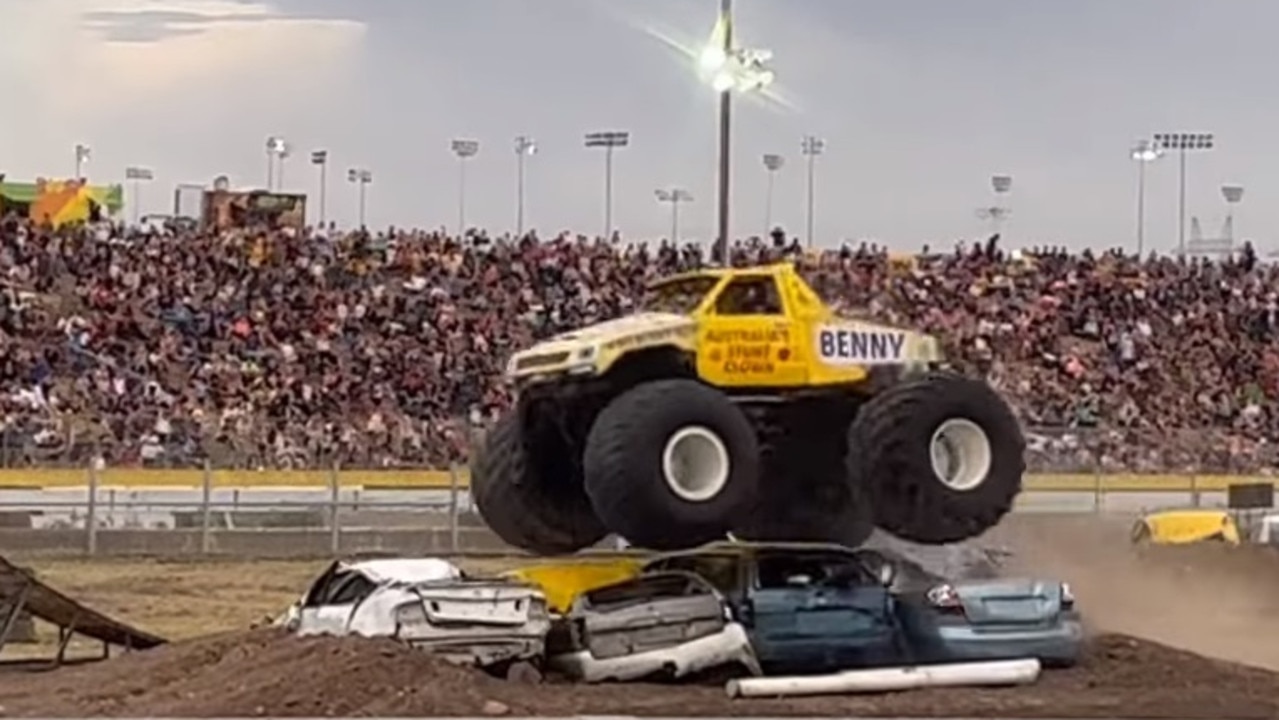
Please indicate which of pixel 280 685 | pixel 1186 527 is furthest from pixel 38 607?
pixel 1186 527

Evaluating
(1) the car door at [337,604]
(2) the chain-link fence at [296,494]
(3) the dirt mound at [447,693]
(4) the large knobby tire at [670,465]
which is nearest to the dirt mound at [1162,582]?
(2) the chain-link fence at [296,494]

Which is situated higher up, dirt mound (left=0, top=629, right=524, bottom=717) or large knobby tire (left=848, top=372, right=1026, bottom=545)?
large knobby tire (left=848, top=372, right=1026, bottom=545)

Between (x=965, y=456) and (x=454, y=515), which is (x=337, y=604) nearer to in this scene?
(x=965, y=456)

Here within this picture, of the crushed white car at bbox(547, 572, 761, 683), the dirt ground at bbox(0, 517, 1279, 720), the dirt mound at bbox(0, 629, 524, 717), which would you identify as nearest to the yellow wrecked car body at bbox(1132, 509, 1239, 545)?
the dirt ground at bbox(0, 517, 1279, 720)

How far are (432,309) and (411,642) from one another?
98.3 ft

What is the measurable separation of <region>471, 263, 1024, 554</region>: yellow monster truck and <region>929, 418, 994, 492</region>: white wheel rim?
1 centimetres

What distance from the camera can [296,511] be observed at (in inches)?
1251

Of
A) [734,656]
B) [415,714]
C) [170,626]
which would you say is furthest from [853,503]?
[170,626]

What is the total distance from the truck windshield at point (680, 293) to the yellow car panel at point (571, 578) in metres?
2.08

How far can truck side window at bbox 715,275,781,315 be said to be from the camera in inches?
666

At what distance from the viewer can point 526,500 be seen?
17562 millimetres

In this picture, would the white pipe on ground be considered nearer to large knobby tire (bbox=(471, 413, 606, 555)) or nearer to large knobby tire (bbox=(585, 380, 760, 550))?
large knobby tire (bbox=(585, 380, 760, 550))

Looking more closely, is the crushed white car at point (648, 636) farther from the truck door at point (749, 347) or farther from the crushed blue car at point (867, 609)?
the truck door at point (749, 347)

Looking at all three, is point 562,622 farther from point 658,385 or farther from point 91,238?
point 91,238
